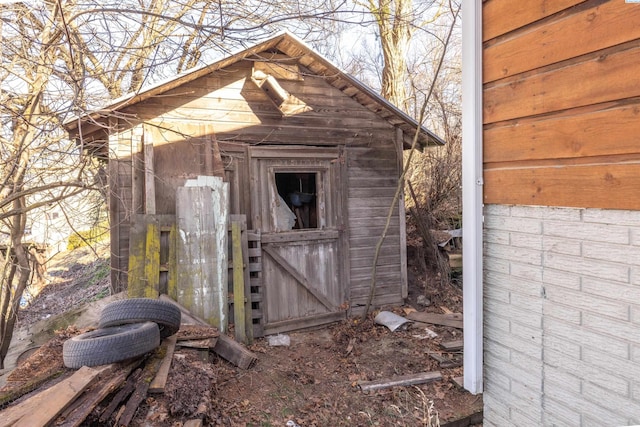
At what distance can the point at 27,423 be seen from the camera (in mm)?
2215

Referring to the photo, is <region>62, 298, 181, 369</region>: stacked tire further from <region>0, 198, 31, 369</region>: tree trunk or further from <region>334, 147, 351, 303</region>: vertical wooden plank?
<region>0, 198, 31, 369</region>: tree trunk

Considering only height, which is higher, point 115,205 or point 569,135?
point 569,135

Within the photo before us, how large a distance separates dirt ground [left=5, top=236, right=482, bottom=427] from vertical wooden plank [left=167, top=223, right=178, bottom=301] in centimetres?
104

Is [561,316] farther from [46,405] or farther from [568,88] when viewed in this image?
[46,405]

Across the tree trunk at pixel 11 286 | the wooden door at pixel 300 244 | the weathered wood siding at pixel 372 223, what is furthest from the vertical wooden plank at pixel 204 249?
the tree trunk at pixel 11 286

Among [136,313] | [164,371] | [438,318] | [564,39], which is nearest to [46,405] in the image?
[164,371]

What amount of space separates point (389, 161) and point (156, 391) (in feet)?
16.3

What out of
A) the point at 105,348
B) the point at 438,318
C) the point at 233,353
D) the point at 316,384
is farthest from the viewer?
the point at 438,318

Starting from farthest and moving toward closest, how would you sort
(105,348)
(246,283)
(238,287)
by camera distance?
1. (246,283)
2. (238,287)
3. (105,348)

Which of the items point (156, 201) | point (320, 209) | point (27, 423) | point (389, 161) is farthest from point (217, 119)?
point (27, 423)

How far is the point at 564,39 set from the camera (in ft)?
5.69

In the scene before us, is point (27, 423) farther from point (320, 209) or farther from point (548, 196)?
point (320, 209)

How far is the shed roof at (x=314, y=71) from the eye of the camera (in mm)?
4770

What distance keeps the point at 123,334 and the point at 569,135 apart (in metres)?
3.54
